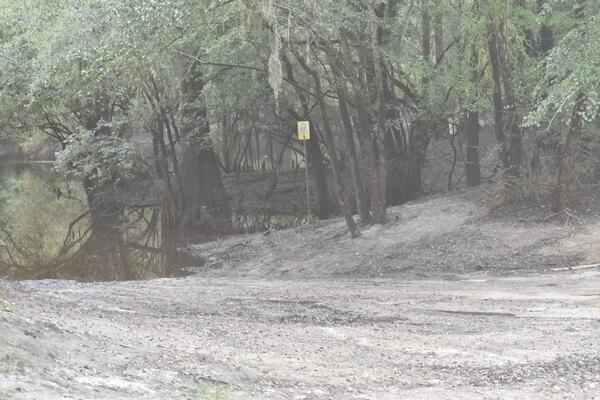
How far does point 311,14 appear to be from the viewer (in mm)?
15070

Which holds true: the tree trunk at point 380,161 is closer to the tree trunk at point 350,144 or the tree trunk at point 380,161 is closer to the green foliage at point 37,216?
the tree trunk at point 350,144

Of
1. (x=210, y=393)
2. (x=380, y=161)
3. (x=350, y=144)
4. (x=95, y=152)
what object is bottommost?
(x=210, y=393)

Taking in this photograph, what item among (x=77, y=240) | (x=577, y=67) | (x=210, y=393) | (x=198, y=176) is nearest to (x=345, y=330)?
(x=210, y=393)

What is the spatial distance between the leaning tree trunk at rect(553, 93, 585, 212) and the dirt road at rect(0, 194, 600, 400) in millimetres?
791

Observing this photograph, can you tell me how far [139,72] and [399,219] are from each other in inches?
278

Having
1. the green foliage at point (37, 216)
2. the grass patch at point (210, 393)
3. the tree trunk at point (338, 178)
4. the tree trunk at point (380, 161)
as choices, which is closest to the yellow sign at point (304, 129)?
the tree trunk at point (338, 178)

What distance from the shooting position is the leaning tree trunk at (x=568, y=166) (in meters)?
14.5

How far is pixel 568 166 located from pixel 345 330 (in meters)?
8.66

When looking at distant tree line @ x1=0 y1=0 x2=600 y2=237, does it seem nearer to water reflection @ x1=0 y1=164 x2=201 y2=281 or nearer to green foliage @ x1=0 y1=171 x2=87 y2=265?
water reflection @ x1=0 y1=164 x2=201 y2=281

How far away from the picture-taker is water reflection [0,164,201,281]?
18.0 metres

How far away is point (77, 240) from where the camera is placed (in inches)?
914

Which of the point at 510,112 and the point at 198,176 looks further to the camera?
the point at 198,176

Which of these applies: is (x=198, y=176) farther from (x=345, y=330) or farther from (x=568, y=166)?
A: (x=345, y=330)

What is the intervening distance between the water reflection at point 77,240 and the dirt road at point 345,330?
14.3ft
